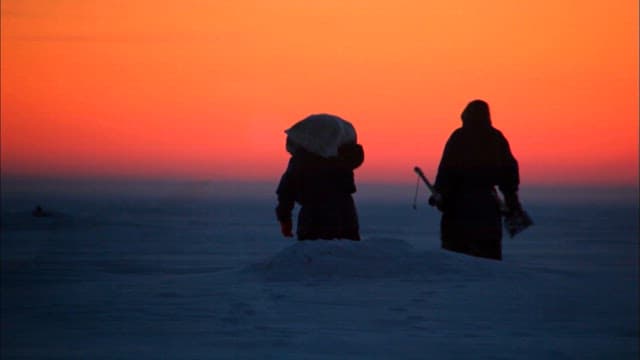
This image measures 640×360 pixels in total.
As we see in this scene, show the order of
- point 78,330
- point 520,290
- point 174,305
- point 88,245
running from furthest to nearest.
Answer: point 88,245
point 520,290
point 174,305
point 78,330

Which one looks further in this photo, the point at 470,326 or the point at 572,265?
the point at 572,265

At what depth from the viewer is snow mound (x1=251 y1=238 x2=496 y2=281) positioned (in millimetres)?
8961

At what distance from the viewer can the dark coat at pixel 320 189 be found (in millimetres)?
9812

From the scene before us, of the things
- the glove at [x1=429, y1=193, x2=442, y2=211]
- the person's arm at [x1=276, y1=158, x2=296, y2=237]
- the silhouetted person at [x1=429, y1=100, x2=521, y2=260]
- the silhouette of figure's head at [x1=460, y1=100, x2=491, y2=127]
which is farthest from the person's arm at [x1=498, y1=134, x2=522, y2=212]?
the person's arm at [x1=276, y1=158, x2=296, y2=237]

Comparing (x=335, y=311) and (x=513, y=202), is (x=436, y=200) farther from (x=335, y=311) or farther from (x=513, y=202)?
(x=335, y=311)

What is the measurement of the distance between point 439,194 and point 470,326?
3.19 m

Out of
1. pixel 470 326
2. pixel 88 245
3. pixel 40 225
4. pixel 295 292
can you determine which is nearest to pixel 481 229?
pixel 295 292

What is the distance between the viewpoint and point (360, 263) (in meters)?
9.14

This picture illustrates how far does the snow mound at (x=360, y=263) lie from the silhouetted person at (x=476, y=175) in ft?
Result: 1.96

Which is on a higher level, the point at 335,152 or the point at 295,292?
the point at 335,152

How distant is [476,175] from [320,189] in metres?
1.40

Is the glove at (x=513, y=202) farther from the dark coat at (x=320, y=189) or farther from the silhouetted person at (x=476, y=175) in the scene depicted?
the dark coat at (x=320, y=189)

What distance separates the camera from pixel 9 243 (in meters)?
19.9

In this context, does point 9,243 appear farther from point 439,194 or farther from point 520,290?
point 520,290
